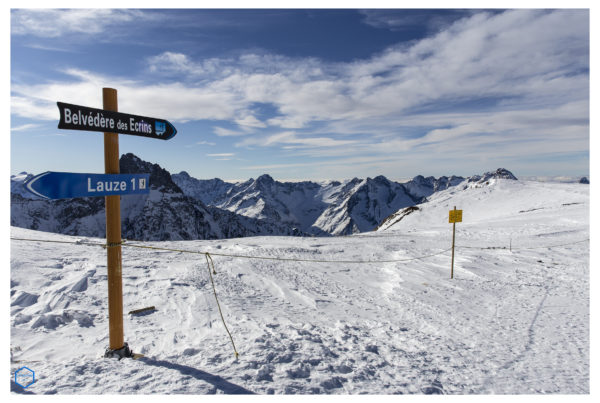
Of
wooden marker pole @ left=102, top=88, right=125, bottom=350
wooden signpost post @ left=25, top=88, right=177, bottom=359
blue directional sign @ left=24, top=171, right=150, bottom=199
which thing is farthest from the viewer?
wooden marker pole @ left=102, top=88, right=125, bottom=350

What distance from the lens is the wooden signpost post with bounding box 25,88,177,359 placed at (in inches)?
178

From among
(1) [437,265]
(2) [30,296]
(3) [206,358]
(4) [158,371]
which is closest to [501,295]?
(1) [437,265]

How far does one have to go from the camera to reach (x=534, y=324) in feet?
28.0

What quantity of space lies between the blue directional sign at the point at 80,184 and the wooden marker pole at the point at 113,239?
0.81 ft

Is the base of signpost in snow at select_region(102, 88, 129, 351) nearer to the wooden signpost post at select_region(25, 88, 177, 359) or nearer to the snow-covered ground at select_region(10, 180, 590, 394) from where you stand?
the wooden signpost post at select_region(25, 88, 177, 359)

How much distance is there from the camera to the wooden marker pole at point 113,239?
5.18m

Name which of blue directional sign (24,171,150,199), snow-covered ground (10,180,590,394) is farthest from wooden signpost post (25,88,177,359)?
snow-covered ground (10,180,590,394)

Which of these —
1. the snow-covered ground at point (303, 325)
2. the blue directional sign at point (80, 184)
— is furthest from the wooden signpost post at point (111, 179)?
the snow-covered ground at point (303, 325)

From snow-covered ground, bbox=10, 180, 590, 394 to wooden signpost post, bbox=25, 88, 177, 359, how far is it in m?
1.06

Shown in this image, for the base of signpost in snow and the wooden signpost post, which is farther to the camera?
the base of signpost in snow

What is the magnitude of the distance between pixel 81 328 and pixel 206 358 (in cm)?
324

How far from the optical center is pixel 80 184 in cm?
475

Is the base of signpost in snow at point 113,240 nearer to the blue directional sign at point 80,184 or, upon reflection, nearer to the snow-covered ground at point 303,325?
the blue directional sign at point 80,184

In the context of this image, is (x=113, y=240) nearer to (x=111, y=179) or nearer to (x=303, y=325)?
(x=111, y=179)
